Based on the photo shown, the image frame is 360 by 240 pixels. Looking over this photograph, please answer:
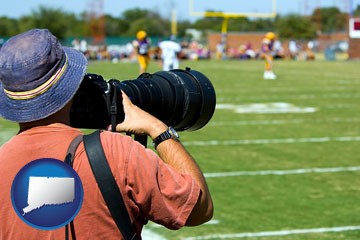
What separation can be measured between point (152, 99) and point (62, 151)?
505mm

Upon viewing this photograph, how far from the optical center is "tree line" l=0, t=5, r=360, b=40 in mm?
73875

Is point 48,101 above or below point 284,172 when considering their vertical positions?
above

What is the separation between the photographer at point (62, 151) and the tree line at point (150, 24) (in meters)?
54.0

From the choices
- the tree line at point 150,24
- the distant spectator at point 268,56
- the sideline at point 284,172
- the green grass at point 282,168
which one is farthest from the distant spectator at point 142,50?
the tree line at point 150,24

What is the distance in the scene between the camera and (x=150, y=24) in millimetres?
88875

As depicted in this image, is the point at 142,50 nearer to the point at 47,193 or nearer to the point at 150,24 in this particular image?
the point at 47,193

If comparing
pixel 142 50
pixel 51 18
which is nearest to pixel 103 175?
pixel 142 50

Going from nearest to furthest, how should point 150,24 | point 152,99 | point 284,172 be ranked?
point 152,99 → point 284,172 → point 150,24

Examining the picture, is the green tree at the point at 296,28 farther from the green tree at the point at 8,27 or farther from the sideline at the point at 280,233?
the sideline at the point at 280,233

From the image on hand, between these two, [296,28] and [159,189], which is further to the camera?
[296,28]

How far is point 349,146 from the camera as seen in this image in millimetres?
9742

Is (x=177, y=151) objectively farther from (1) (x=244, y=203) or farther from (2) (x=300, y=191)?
(2) (x=300, y=191)

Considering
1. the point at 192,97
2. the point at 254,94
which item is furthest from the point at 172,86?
the point at 254,94

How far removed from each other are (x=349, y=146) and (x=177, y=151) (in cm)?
779
